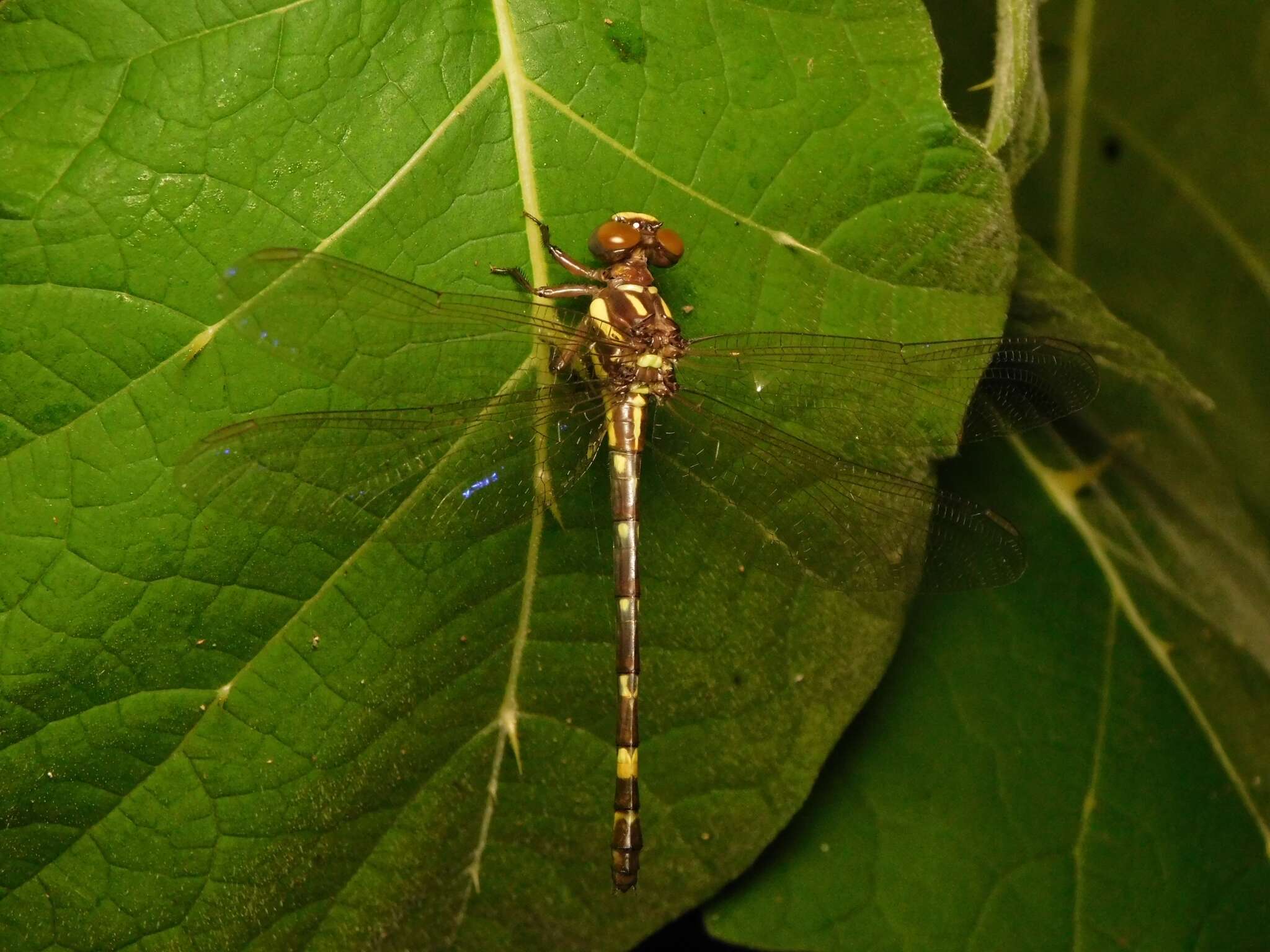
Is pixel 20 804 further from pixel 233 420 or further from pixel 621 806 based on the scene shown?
pixel 621 806

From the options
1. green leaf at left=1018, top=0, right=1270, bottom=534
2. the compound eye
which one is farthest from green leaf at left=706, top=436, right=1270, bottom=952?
the compound eye

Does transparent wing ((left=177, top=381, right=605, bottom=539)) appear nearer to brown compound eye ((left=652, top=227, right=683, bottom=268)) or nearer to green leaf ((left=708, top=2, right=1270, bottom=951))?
brown compound eye ((left=652, top=227, right=683, bottom=268))

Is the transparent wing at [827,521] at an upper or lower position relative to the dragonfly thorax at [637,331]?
lower

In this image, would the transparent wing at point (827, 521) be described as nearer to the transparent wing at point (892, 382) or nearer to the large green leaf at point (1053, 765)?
the transparent wing at point (892, 382)

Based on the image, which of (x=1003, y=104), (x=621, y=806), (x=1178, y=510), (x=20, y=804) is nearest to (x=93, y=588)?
(x=20, y=804)

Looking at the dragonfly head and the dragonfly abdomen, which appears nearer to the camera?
the dragonfly head

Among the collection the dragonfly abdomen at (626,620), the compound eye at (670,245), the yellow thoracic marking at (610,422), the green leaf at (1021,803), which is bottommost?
the green leaf at (1021,803)

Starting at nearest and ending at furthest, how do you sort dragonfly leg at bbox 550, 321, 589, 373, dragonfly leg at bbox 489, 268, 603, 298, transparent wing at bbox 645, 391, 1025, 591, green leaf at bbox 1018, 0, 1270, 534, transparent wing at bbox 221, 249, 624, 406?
transparent wing at bbox 221, 249, 624, 406 < dragonfly leg at bbox 489, 268, 603, 298 < dragonfly leg at bbox 550, 321, 589, 373 < transparent wing at bbox 645, 391, 1025, 591 < green leaf at bbox 1018, 0, 1270, 534

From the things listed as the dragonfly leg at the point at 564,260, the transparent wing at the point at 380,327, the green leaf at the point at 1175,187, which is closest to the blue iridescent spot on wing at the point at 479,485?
the transparent wing at the point at 380,327

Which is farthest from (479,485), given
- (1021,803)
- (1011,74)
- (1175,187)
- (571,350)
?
(1175,187)
